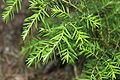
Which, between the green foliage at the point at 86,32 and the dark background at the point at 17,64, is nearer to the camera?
the green foliage at the point at 86,32

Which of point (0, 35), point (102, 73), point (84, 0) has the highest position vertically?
point (84, 0)

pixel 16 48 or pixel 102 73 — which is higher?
pixel 102 73

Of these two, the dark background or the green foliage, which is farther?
the dark background

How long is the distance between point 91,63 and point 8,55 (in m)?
2.12

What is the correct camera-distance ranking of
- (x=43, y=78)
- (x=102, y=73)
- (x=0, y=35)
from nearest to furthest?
(x=102, y=73)
(x=43, y=78)
(x=0, y=35)

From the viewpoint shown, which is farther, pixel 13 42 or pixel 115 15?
pixel 13 42

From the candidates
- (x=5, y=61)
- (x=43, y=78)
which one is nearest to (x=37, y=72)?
(x=43, y=78)

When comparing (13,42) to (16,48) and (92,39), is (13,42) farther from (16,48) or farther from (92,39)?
(92,39)

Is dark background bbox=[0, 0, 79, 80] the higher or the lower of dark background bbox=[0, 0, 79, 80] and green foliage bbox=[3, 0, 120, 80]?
the lower

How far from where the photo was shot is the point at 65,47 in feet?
3.18

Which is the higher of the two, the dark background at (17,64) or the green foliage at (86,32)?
the green foliage at (86,32)

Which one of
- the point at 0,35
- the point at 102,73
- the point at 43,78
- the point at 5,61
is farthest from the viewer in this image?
the point at 0,35

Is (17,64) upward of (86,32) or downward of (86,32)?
downward

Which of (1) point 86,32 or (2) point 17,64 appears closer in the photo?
(1) point 86,32
